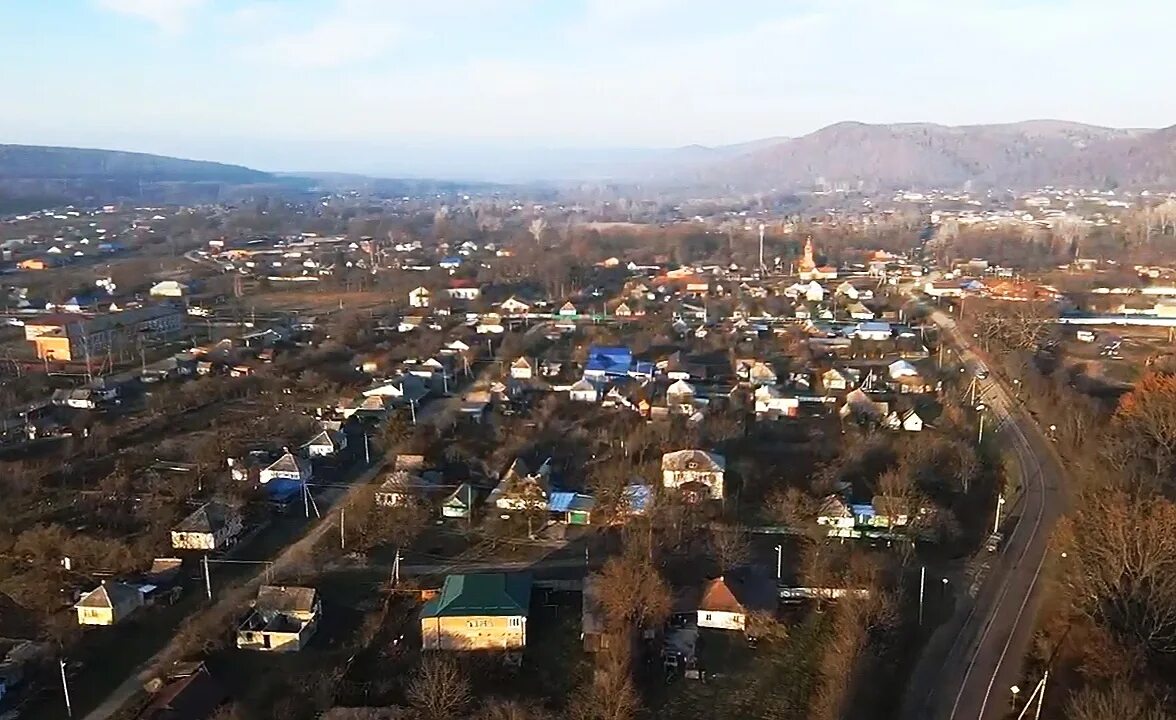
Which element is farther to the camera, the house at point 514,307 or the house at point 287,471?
the house at point 514,307

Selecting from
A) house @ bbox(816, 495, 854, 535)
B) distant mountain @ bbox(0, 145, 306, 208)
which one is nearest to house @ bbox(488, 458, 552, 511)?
house @ bbox(816, 495, 854, 535)

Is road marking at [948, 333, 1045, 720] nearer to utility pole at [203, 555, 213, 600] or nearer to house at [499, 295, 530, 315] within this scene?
utility pole at [203, 555, 213, 600]

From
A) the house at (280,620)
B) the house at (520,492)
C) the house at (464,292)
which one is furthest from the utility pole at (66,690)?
the house at (464,292)

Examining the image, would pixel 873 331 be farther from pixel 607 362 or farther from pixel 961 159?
pixel 961 159

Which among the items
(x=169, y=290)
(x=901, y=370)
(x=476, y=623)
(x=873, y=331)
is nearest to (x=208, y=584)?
(x=476, y=623)

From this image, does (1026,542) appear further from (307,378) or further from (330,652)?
(307,378)

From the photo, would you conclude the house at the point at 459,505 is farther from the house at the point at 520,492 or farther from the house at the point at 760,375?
the house at the point at 760,375
